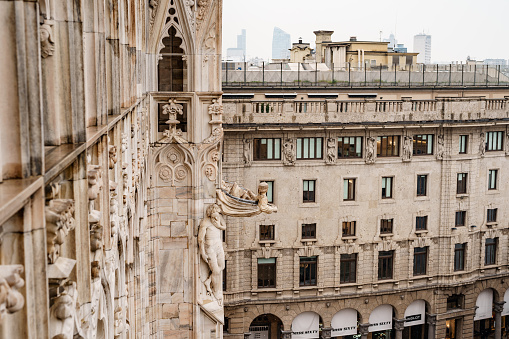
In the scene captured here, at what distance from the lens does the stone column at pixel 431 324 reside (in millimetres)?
39494

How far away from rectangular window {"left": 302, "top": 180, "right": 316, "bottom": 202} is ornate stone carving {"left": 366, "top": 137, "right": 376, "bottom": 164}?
9.98 ft

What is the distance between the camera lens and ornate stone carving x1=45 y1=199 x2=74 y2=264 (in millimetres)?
3219

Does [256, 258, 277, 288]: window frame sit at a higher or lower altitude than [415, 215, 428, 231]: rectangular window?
lower

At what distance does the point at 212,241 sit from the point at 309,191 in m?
23.1

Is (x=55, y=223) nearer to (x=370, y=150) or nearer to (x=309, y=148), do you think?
(x=309, y=148)

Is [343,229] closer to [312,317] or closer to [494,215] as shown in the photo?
[312,317]

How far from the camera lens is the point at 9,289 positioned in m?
2.29

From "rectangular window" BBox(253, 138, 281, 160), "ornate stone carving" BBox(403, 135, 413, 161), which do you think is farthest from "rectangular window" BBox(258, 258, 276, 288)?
"ornate stone carving" BBox(403, 135, 413, 161)

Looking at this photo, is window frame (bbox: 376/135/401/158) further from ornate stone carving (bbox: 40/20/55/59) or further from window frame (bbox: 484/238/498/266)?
ornate stone carving (bbox: 40/20/55/59)

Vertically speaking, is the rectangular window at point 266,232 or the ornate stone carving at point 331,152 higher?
the ornate stone carving at point 331,152

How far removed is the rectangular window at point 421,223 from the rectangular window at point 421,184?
1.19 meters

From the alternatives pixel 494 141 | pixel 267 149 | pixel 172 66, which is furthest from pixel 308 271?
pixel 172 66

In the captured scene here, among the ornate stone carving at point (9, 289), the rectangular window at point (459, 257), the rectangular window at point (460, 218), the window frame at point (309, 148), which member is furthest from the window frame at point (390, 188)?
the ornate stone carving at point (9, 289)

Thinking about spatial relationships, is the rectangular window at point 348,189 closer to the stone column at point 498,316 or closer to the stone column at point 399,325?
the stone column at point 399,325
